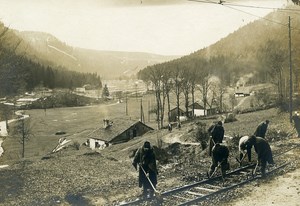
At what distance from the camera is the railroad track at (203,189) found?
376 inches

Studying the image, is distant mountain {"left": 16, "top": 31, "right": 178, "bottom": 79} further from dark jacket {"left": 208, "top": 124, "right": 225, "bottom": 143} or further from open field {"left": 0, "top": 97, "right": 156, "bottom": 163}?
dark jacket {"left": 208, "top": 124, "right": 225, "bottom": 143}

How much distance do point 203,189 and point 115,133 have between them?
37889mm

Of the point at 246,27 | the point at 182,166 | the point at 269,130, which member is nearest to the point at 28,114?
the point at 269,130

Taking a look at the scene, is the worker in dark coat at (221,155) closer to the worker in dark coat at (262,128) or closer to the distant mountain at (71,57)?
the worker in dark coat at (262,128)

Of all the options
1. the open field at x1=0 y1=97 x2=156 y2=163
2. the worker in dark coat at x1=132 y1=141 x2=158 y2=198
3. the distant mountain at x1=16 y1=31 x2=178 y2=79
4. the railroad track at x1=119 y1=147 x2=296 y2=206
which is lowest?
the open field at x1=0 y1=97 x2=156 y2=163

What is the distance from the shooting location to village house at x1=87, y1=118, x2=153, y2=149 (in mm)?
47406

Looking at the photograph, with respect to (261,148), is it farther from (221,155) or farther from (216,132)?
(216,132)

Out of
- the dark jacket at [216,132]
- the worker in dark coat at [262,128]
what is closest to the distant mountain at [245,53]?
the worker in dark coat at [262,128]

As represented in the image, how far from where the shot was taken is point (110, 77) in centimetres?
10588

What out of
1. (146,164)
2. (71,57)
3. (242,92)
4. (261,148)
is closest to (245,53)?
(242,92)

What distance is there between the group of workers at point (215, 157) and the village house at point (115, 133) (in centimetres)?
3402

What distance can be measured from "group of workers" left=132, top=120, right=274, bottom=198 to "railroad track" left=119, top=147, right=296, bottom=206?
344 mm

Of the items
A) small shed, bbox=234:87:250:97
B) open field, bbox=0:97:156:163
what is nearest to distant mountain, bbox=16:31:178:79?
open field, bbox=0:97:156:163

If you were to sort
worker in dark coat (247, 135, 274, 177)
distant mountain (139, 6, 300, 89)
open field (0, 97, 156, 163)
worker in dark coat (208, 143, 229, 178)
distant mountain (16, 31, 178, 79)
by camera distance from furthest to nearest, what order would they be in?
distant mountain (139, 6, 300, 89) < distant mountain (16, 31, 178, 79) < open field (0, 97, 156, 163) < worker in dark coat (247, 135, 274, 177) < worker in dark coat (208, 143, 229, 178)
